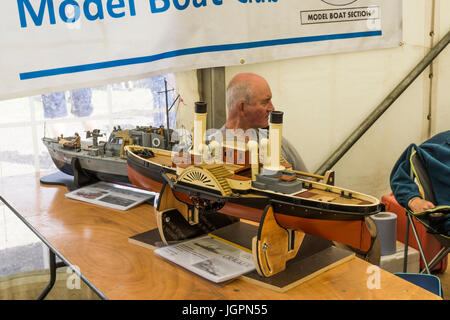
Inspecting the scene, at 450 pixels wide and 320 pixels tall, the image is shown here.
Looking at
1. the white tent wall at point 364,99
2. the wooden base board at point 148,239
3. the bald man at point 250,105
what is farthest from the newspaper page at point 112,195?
the white tent wall at point 364,99

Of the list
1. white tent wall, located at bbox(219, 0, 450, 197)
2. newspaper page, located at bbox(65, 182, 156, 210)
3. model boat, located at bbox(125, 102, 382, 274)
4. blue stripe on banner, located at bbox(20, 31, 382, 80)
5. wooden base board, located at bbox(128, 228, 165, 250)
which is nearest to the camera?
model boat, located at bbox(125, 102, 382, 274)

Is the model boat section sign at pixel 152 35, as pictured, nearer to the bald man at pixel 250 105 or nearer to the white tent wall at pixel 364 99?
the white tent wall at pixel 364 99

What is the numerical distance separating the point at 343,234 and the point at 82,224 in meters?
0.94

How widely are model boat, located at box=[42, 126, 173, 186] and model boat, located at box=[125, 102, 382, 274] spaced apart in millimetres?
442

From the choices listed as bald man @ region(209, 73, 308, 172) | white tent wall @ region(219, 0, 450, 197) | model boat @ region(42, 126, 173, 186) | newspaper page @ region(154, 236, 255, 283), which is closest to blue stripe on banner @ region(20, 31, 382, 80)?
white tent wall @ region(219, 0, 450, 197)

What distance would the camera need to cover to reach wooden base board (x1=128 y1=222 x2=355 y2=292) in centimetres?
123

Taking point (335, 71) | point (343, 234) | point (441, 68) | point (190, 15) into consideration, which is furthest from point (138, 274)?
point (441, 68)

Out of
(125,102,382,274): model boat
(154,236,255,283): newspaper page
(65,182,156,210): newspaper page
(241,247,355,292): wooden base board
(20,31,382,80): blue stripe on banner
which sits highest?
(20,31,382,80): blue stripe on banner

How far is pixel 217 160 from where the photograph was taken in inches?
54.3

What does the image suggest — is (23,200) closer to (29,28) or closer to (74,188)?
(74,188)

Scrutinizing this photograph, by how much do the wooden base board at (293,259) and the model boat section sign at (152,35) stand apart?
2.89ft

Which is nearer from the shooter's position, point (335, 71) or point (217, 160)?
point (217, 160)

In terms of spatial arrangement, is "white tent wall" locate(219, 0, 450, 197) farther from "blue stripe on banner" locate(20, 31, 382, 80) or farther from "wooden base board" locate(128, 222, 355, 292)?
"wooden base board" locate(128, 222, 355, 292)

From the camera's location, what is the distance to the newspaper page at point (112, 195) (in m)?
1.88
